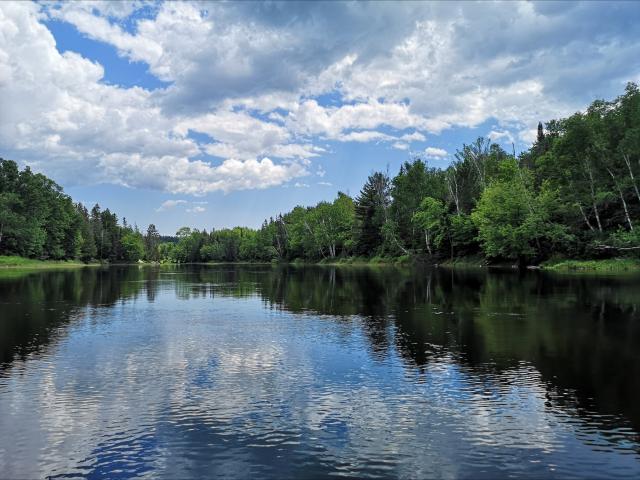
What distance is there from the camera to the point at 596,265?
64.7 m

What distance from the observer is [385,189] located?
131750 millimetres

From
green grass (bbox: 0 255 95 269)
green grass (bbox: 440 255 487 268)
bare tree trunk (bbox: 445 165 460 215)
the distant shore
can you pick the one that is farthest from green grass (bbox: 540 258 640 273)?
green grass (bbox: 0 255 95 269)

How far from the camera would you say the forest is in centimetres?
6838

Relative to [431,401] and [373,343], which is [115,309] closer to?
[373,343]

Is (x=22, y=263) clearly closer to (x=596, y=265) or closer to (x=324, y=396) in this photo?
(x=596, y=265)

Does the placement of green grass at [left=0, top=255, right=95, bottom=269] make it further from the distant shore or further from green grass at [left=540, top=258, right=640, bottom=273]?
green grass at [left=540, top=258, right=640, bottom=273]

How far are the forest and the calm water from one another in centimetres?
4813

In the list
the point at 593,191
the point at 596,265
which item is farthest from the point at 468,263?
the point at 596,265

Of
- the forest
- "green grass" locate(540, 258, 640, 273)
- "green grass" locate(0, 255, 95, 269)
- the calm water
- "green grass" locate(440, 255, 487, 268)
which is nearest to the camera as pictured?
the calm water

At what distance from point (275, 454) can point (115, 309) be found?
27.2 m

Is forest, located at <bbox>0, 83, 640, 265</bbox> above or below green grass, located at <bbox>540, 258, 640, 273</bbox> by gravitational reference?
above

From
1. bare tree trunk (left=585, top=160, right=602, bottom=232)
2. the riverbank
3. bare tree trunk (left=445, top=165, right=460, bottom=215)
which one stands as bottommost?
the riverbank

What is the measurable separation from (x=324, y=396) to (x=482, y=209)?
260 ft

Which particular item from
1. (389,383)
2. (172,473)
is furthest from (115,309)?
(172,473)
